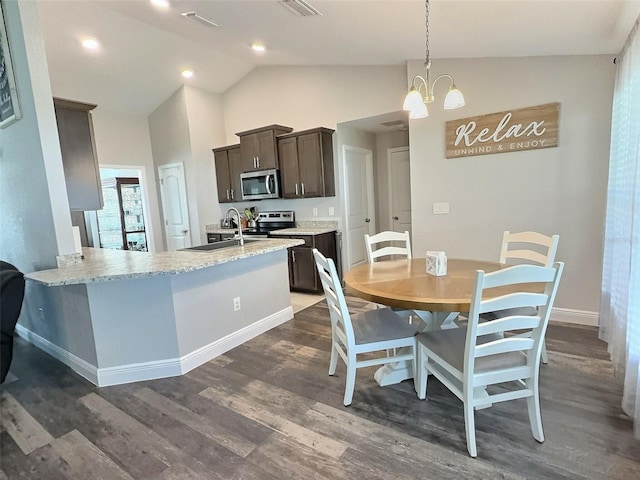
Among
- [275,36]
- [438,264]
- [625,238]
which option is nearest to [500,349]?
[438,264]

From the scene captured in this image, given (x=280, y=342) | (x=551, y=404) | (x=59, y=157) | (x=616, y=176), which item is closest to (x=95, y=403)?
(x=280, y=342)

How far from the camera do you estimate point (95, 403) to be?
2.22m

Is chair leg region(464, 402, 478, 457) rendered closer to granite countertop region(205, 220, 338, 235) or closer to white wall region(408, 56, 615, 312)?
white wall region(408, 56, 615, 312)

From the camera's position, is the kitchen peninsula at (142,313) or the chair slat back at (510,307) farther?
the kitchen peninsula at (142,313)

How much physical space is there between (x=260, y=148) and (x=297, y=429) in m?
4.09

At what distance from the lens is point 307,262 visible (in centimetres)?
446

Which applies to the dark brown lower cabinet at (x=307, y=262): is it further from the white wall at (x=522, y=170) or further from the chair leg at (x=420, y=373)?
the chair leg at (x=420, y=373)

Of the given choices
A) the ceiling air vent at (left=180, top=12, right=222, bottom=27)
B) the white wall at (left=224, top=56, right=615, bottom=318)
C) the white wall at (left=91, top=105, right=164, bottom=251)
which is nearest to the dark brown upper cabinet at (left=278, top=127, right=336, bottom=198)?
the white wall at (left=224, top=56, right=615, bottom=318)

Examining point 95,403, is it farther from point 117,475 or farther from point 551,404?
point 551,404

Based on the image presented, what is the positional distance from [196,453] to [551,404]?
2.04 metres

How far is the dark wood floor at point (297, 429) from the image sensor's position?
160cm

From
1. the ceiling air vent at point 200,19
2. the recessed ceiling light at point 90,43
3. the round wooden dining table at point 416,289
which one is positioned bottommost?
the round wooden dining table at point 416,289

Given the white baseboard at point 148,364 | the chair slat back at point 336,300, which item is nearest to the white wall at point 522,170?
the chair slat back at point 336,300

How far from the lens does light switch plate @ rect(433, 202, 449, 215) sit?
3.60m
